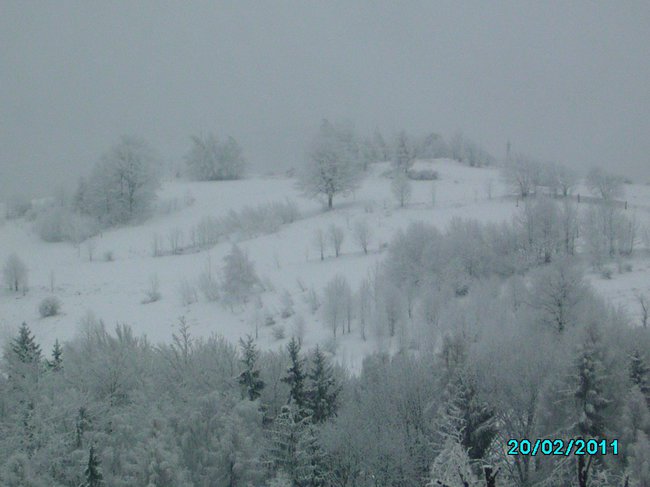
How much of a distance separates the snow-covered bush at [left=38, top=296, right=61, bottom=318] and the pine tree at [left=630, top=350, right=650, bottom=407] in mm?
31824

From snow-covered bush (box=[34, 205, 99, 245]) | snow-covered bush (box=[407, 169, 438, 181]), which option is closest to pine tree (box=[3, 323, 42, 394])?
snow-covered bush (box=[34, 205, 99, 245])

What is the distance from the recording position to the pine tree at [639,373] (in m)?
16.2

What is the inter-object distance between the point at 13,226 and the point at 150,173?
14828mm

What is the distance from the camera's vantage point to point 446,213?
43688 millimetres

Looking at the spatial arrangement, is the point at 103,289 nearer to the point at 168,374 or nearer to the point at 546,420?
the point at 168,374

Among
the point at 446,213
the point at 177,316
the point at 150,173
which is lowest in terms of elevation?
the point at 177,316

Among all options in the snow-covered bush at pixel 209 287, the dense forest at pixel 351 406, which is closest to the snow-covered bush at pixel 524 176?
the dense forest at pixel 351 406

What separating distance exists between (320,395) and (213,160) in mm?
58227

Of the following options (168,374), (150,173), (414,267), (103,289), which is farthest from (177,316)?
(150,173)

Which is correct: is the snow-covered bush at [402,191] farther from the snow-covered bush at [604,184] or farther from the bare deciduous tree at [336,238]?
the snow-covered bush at [604,184]

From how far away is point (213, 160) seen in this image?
71.3 meters

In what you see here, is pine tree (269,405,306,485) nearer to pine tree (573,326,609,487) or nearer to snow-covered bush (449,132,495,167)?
pine tree (573,326,609,487)

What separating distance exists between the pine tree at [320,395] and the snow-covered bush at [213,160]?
189 feet

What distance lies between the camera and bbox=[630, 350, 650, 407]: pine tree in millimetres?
16156
